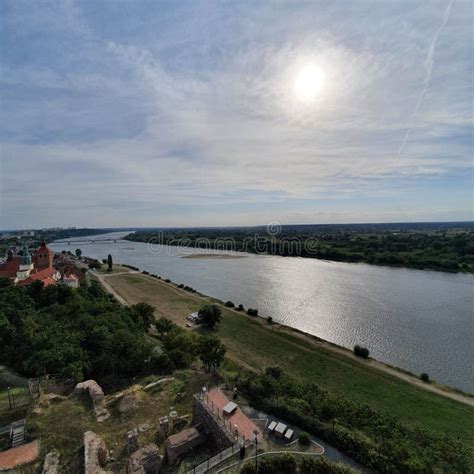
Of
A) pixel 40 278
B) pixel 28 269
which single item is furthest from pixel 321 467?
pixel 28 269

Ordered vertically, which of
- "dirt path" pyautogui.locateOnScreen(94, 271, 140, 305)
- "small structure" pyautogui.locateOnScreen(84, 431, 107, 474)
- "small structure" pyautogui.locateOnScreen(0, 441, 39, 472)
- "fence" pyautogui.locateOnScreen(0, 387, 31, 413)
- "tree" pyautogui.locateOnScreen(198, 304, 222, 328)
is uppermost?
"small structure" pyautogui.locateOnScreen(84, 431, 107, 474)

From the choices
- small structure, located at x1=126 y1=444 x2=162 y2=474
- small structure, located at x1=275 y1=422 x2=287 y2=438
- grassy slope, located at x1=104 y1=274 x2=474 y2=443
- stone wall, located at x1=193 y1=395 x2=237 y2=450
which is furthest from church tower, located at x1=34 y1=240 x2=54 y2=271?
small structure, located at x1=275 y1=422 x2=287 y2=438

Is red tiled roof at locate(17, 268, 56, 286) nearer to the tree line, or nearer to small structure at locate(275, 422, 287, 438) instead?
the tree line

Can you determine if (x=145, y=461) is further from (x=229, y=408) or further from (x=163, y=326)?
(x=163, y=326)

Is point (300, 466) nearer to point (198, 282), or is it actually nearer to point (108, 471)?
point (108, 471)

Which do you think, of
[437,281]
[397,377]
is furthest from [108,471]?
[437,281]
